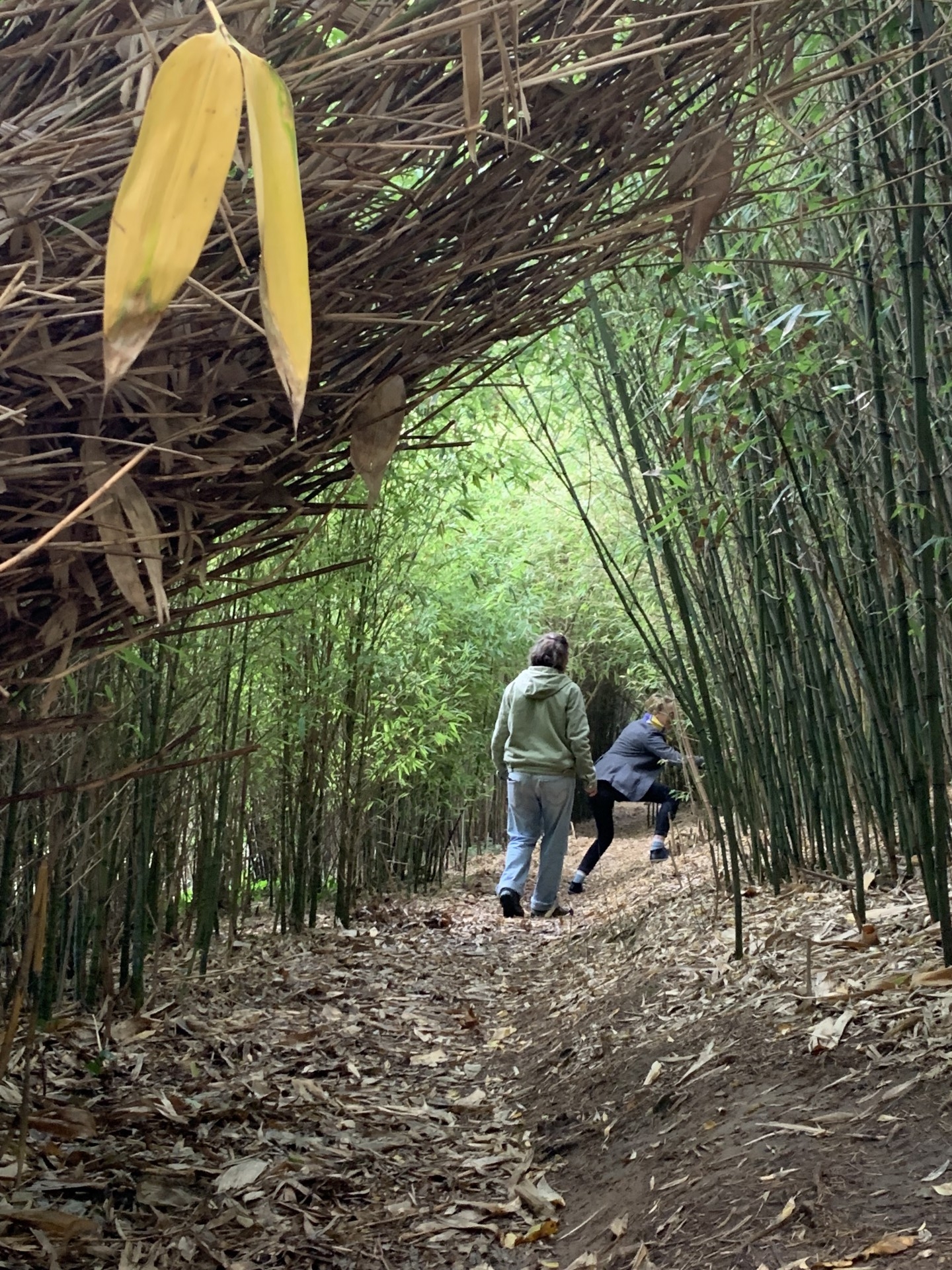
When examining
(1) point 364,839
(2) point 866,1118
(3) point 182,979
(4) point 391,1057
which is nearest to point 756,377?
(2) point 866,1118

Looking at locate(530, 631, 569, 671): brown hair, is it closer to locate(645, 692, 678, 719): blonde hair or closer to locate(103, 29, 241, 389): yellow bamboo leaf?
locate(645, 692, 678, 719): blonde hair

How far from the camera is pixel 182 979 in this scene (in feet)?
8.08

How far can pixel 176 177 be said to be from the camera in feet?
1.27

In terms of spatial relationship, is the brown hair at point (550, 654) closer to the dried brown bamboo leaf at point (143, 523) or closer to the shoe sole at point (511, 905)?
the shoe sole at point (511, 905)

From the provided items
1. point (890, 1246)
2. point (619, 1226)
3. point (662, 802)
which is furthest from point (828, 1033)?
point (662, 802)

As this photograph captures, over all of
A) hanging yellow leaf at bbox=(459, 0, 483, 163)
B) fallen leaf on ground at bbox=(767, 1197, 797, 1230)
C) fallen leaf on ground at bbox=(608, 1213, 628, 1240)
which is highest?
hanging yellow leaf at bbox=(459, 0, 483, 163)

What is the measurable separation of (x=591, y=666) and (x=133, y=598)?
27.6 feet

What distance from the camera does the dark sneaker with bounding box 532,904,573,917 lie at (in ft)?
14.6

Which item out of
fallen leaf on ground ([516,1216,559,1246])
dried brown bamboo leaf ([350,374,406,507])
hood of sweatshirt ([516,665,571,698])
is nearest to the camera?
dried brown bamboo leaf ([350,374,406,507])

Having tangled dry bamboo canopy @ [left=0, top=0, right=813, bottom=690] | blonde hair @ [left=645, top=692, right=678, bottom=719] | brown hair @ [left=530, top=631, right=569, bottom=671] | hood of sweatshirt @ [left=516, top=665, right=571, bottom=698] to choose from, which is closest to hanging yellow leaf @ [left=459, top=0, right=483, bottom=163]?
tangled dry bamboo canopy @ [left=0, top=0, right=813, bottom=690]

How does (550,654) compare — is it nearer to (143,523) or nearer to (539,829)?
(539,829)

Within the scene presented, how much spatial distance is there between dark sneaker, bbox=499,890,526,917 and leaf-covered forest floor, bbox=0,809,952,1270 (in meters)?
1.57

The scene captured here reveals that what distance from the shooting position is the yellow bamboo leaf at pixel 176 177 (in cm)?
38

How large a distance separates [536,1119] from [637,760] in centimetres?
361
